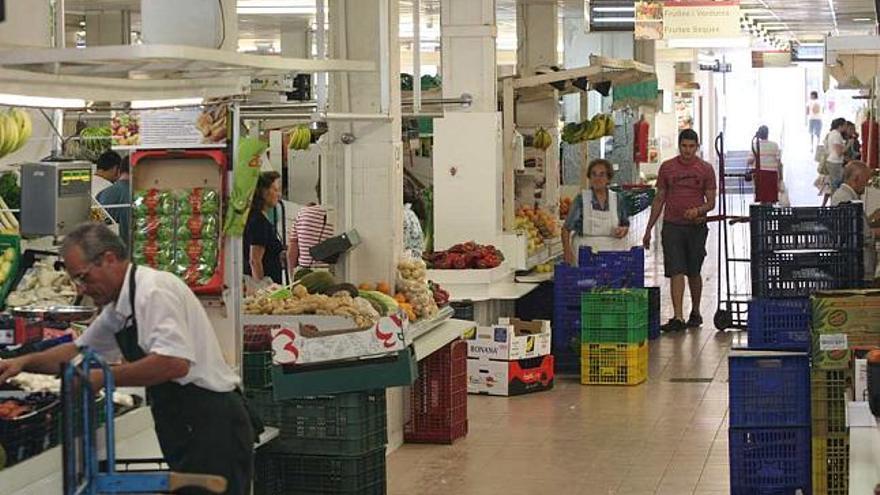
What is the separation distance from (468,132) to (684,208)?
9.37ft

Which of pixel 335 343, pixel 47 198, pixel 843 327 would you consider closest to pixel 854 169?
pixel 843 327

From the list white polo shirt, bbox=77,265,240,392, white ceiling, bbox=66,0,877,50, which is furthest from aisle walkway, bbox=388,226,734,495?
white ceiling, bbox=66,0,877,50

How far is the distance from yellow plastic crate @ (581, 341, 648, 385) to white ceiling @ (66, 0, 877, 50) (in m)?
8.33

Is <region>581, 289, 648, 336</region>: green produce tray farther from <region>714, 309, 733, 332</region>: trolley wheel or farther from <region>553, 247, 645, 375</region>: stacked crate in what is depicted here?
<region>714, 309, 733, 332</region>: trolley wheel

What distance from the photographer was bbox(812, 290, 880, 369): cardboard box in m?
7.62

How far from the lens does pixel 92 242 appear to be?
18.4 feet

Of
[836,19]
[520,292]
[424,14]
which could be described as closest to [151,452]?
[520,292]

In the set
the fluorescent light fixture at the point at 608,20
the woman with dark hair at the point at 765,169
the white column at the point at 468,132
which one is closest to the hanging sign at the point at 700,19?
the fluorescent light fixture at the point at 608,20

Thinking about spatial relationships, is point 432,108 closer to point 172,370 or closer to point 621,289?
point 621,289

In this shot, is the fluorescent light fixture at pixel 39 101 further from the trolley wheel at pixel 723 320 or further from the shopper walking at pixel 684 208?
the trolley wheel at pixel 723 320

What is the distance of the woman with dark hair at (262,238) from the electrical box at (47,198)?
4.10 meters

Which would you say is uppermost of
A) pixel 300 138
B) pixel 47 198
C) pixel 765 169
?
pixel 300 138

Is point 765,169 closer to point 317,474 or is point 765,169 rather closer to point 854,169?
point 854,169

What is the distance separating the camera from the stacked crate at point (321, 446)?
25.8 feet
